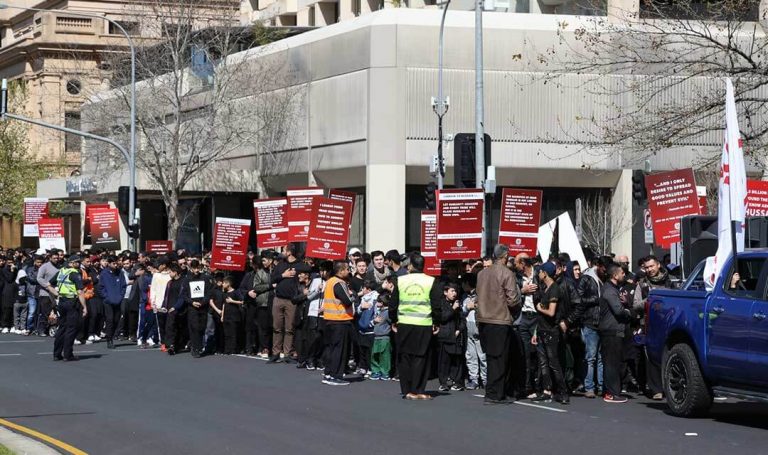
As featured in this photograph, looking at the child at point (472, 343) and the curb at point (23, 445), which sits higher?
the child at point (472, 343)

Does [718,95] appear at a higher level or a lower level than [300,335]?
higher

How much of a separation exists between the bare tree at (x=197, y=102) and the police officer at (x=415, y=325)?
26.3 m

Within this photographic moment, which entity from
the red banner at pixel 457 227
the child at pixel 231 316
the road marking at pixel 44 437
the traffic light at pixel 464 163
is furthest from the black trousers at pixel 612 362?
the child at pixel 231 316

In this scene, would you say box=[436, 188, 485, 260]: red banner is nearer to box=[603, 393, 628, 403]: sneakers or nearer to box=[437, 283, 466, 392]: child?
box=[437, 283, 466, 392]: child

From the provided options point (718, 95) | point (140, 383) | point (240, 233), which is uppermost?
point (718, 95)

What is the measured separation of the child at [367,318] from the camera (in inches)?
796

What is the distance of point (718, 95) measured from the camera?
2216 cm

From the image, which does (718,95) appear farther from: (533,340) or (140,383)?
(140,383)

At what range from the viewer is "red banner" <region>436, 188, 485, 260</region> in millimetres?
19562

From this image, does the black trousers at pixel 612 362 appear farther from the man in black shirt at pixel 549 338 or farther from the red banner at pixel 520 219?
the red banner at pixel 520 219

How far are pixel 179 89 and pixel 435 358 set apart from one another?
85.3 feet

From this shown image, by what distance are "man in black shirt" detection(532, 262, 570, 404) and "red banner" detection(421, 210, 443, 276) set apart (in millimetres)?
4449

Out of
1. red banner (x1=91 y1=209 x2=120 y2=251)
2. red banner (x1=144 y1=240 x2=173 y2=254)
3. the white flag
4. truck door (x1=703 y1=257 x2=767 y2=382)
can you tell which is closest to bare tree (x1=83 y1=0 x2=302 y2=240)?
red banner (x1=91 y1=209 x2=120 y2=251)

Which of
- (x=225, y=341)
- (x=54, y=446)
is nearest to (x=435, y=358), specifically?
(x=225, y=341)
